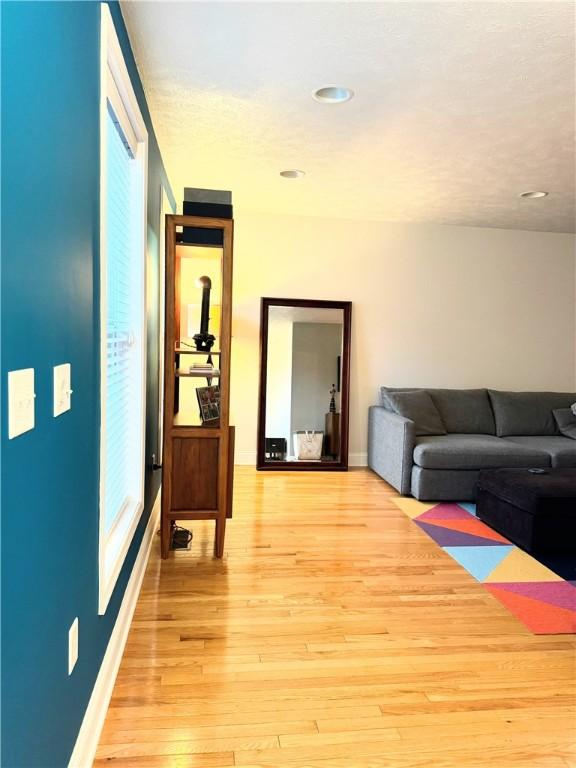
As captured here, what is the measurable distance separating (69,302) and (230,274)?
163 centimetres

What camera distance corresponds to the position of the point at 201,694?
73.5 inches

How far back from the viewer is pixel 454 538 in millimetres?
3502

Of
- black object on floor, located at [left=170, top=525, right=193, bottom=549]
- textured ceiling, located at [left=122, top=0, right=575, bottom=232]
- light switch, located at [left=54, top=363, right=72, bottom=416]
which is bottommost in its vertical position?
black object on floor, located at [left=170, top=525, right=193, bottom=549]

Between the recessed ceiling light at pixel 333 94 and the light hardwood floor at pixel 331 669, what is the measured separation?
2517 millimetres

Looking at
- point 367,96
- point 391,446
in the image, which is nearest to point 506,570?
point 391,446

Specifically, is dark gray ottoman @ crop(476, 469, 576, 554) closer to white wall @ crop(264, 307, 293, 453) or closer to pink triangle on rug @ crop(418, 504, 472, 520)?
pink triangle on rug @ crop(418, 504, 472, 520)

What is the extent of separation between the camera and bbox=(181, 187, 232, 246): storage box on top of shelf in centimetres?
296

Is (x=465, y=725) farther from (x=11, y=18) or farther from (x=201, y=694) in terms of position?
(x=11, y=18)

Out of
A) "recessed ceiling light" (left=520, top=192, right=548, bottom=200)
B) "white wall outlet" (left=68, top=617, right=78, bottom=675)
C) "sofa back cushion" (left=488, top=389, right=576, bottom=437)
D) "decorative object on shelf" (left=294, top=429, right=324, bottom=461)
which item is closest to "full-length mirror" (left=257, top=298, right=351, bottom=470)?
"decorative object on shelf" (left=294, top=429, right=324, bottom=461)

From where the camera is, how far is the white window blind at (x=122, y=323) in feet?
7.20

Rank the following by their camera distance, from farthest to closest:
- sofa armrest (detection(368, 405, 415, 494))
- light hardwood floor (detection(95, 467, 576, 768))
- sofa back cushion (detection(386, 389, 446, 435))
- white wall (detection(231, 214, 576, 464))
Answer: white wall (detection(231, 214, 576, 464))
sofa back cushion (detection(386, 389, 446, 435))
sofa armrest (detection(368, 405, 415, 494))
light hardwood floor (detection(95, 467, 576, 768))

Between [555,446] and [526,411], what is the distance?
699 mm

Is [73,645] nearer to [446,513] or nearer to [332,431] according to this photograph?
[446,513]

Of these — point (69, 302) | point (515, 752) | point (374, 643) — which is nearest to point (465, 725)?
point (515, 752)
